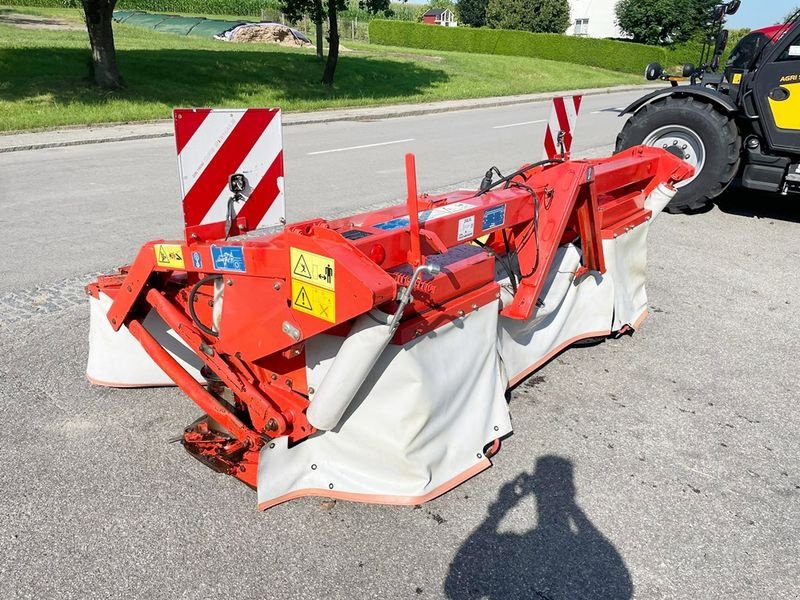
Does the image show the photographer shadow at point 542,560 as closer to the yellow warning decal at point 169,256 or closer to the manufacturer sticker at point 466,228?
the manufacturer sticker at point 466,228

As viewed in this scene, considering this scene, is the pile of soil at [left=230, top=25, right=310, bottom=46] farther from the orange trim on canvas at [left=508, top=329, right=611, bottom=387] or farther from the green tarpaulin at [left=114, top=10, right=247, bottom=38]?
the orange trim on canvas at [left=508, top=329, right=611, bottom=387]

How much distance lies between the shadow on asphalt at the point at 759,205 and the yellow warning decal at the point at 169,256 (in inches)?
267

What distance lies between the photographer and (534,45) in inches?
1438

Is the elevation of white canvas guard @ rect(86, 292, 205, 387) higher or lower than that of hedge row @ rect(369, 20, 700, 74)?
lower

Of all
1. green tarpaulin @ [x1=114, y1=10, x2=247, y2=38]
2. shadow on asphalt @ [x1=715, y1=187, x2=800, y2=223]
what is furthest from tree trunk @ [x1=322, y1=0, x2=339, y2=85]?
green tarpaulin @ [x1=114, y1=10, x2=247, y2=38]

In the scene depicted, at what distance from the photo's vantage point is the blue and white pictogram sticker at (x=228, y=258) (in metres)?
2.43

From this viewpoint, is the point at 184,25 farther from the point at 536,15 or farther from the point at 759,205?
the point at 759,205

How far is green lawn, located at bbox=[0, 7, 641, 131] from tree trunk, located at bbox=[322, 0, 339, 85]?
41 cm

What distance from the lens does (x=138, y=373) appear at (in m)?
3.32

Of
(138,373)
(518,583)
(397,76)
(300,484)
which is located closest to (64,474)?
(138,373)

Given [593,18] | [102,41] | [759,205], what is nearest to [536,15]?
[593,18]

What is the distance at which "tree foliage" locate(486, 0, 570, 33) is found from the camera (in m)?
48.2

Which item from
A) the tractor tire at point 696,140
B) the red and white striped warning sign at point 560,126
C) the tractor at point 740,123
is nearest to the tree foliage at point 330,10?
the tractor at point 740,123

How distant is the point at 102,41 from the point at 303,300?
14.5 meters
